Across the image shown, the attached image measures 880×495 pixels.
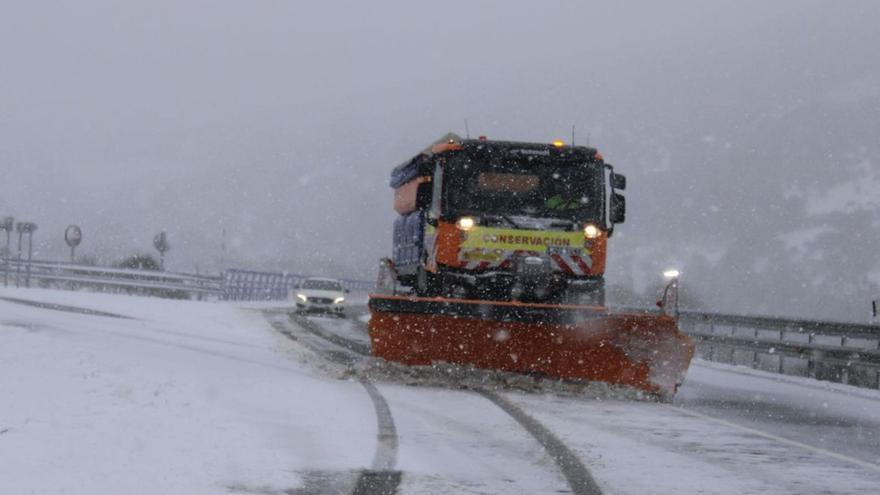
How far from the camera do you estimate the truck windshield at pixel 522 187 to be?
15.2 meters

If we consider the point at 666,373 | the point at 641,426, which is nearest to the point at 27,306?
the point at 666,373

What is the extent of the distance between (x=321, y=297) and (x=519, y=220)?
2291cm

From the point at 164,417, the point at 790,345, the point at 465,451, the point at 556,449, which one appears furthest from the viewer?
the point at 790,345

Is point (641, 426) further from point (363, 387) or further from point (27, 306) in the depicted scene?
point (27, 306)

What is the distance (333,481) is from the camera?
7.25 m

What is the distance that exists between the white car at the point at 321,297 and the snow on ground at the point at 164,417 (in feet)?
60.8

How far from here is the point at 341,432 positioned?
948cm

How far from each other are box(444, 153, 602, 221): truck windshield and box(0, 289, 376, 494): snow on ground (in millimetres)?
2824

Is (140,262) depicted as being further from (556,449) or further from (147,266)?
(556,449)

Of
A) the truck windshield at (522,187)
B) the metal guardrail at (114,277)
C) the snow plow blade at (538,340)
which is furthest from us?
the metal guardrail at (114,277)

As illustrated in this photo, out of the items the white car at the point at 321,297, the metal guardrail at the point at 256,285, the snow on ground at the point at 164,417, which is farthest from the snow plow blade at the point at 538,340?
the metal guardrail at the point at 256,285

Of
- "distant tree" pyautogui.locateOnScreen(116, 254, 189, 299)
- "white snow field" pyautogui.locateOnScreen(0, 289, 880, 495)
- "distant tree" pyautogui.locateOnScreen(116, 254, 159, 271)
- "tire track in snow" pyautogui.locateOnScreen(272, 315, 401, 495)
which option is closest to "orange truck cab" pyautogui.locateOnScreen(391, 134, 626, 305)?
"white snow field" pyautogui.locateOnScreen(0, 289, 880, 495)

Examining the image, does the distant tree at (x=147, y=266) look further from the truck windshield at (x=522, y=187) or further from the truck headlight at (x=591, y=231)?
the truck headlight at (x=591, y=231)

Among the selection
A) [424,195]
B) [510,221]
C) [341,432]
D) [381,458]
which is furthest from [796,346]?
[381,458]
